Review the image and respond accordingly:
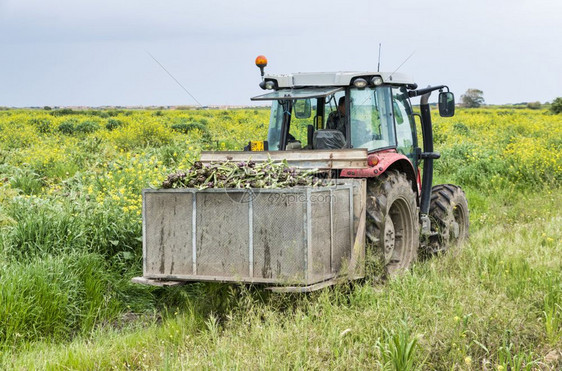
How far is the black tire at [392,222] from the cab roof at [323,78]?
100cm

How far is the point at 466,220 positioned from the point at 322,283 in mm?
3652

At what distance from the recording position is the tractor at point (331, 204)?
4.94 meters

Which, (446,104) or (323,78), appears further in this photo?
(446,104)

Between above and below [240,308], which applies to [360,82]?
above

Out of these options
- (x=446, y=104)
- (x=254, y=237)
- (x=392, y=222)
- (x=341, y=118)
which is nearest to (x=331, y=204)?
(x=254, y=237)

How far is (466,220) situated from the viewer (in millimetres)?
8031

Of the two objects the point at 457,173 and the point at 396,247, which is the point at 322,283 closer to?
the point at 396,247

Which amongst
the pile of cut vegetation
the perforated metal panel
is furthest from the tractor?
the pile of cut vegetation

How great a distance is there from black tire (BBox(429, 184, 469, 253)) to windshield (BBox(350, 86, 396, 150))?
1375mm

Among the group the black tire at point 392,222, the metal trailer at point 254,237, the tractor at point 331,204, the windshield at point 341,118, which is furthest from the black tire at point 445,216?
the metal trailer at point 254,237

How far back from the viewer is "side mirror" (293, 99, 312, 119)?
682 cm

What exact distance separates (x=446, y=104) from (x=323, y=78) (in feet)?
4.39

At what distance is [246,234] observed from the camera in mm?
4980

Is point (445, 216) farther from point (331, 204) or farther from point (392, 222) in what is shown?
point (331, 204)
